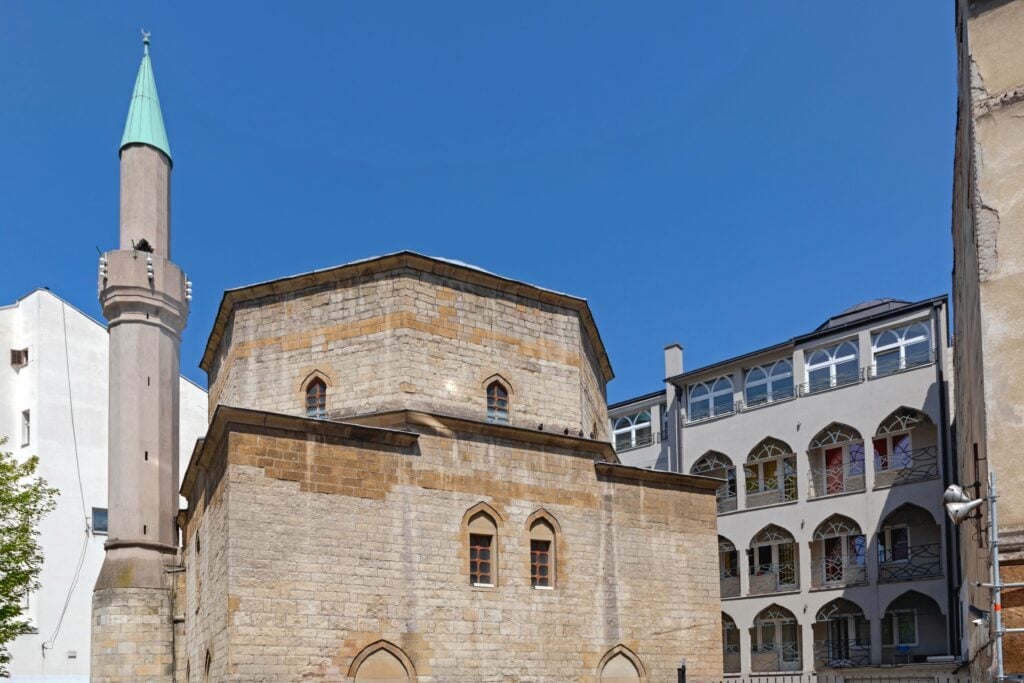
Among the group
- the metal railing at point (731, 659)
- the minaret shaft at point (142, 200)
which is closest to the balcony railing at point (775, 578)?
the metal railing at point (731, 659)

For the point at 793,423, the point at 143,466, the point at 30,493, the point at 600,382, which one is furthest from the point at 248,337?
the point at 793,423

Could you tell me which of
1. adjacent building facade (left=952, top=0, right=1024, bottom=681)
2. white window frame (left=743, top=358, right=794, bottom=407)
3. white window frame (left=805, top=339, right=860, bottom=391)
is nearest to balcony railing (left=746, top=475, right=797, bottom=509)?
white window frame (left=743, top=358, right=794, bottom=407)

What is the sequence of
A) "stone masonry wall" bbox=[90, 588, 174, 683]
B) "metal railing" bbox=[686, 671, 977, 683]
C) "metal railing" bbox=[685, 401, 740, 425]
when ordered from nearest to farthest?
"stone masonry wall" bbox=[90, 588, 174, 683], "metal railing" bbox=[686, 671, 977, 683], "metal railing" bbox=[685, 401, 740, 425]

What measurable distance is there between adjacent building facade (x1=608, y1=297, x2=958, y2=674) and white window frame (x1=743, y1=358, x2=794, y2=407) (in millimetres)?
38

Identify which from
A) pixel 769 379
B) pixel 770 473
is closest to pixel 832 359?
pixel 769 379

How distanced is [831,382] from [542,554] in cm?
1462

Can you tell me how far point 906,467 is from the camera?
27.3 metres

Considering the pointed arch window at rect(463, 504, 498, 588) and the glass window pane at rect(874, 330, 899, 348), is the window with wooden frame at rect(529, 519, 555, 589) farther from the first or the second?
the glass window pane at rect(874, 330, 899, 348)

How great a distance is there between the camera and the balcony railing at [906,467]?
1056 inches

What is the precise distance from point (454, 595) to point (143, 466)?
7.61 m

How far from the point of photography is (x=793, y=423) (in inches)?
1173

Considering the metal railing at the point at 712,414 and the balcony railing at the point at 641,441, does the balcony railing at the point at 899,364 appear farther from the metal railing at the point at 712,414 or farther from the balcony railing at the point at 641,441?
the balcony railing at the point at 641,441

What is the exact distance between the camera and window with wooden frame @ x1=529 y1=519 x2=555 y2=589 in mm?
17766

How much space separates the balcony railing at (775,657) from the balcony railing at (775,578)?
5.14 ft
